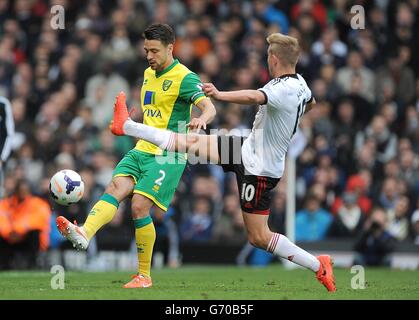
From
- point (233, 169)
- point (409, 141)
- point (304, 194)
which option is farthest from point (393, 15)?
point (233, 169)

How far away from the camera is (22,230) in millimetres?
14938

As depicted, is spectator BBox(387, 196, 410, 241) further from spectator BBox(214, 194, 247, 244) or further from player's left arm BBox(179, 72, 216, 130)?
player's left arm BBox(179, 72, 216, 130)

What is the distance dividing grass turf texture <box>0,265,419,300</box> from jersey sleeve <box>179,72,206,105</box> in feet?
6.12

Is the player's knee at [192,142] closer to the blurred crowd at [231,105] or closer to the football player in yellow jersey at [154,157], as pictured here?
the football player in yellow jersey at [154,157]

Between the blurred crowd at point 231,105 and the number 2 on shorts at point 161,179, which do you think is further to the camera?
the blurred crowd at point 231,105

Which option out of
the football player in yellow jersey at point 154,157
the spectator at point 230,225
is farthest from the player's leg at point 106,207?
the spectator at point 230,225

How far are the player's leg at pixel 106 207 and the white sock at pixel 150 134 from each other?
72cm

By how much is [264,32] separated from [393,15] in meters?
2.72

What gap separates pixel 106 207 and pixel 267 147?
1.64 meters

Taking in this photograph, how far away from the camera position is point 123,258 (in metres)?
15.8

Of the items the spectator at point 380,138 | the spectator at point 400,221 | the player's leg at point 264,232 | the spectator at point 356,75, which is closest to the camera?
the player's leg at point 264,232

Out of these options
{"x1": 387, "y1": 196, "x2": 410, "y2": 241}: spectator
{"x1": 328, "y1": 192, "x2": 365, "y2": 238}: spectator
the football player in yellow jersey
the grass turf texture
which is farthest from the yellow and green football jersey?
{"x1": 387, "y1": 196, "x2": 410, "y2": 241}: spectator

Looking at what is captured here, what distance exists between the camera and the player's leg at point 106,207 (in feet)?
32.3

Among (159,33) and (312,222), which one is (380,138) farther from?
(159,33)
